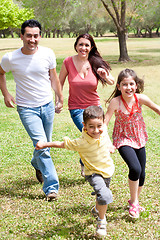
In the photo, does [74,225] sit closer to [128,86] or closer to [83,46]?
[128,86]

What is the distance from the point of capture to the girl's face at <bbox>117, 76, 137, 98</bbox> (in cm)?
423

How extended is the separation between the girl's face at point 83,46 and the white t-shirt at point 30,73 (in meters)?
0.49

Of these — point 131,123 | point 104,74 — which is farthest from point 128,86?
point 104,74

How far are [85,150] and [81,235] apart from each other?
1084mm

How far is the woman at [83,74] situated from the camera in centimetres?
515

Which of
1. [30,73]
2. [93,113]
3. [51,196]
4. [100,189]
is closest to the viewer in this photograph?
[93,113]

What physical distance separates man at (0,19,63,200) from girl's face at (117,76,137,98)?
48.6 inches

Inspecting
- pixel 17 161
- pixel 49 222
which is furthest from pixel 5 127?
pixel 49 222

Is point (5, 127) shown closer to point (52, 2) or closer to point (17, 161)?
point (17, 161)

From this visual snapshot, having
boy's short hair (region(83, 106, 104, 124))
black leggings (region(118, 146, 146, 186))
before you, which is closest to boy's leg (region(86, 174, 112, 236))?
black leggings (region(118, 146, 146, 186))

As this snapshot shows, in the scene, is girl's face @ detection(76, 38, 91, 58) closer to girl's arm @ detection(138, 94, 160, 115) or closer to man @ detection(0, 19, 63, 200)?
man @ detection(0, 19, 63, 200)

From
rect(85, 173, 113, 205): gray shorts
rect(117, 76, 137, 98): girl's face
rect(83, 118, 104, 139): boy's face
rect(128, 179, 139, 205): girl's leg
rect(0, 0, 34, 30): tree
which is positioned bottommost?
rect(128, 179, 139, 205): girl's leg

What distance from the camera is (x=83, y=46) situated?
5.10 m

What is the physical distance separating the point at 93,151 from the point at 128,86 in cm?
100
